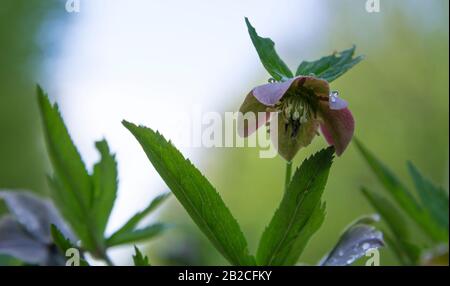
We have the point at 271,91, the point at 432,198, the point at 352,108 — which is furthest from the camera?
the point at 352,108

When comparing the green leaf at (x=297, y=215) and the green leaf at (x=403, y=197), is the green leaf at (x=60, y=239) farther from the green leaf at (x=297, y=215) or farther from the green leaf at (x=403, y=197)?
the green leaf at (x=403, y=197)

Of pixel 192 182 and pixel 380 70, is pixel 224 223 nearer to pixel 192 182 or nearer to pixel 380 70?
pixel 192 182

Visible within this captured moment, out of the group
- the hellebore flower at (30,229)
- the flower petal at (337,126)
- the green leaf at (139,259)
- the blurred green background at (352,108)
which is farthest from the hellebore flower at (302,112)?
the blurred green background at (352,108)

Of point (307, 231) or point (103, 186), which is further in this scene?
point (103, 186)

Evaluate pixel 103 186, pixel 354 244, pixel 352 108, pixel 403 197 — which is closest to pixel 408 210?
pixel 403 197

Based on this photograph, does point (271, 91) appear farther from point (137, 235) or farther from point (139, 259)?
point (137, 235)

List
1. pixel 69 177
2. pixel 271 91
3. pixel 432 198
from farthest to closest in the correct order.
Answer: pixel 432 198
pixel 69 177
pixel 271 91
